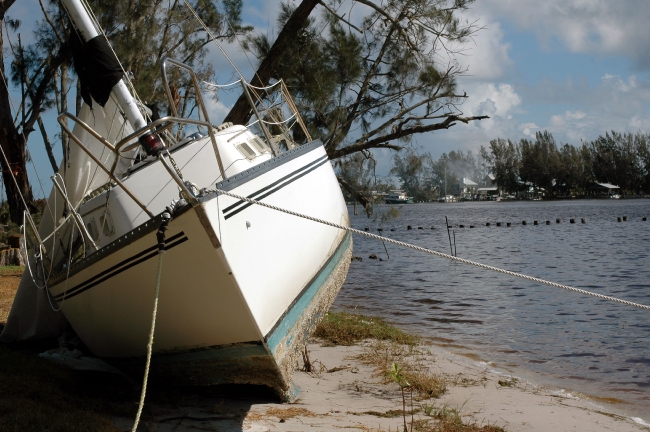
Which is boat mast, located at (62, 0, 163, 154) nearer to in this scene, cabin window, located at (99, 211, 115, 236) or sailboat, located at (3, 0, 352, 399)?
sailboat, located at (3, 0, 352, 399)

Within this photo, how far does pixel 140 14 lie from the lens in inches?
674

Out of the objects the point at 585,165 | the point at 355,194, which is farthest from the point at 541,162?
the point at 355,194

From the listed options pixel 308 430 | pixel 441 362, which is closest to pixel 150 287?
pixel 308 430

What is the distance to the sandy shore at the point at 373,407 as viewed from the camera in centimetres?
532

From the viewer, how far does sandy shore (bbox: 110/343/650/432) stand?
5.32 metres

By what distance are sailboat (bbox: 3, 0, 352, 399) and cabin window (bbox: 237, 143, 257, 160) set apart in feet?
0.05

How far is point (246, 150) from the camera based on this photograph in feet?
22.6

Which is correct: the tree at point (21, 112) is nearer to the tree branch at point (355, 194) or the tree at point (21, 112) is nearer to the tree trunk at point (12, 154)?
the tree trunk at point (12, 154)

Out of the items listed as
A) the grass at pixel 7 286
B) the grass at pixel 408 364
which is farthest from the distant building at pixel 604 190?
the grass at pixel 408 364

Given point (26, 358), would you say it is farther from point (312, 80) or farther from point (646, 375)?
point (312, 80)

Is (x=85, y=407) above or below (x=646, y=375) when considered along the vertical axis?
above

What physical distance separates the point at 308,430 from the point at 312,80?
10.6 meters

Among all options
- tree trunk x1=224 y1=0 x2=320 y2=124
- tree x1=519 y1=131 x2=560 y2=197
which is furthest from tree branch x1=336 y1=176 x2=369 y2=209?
tree x1=519 y1=131 x2=560 y2=197

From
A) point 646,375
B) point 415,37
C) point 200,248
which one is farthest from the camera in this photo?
point 415,37
